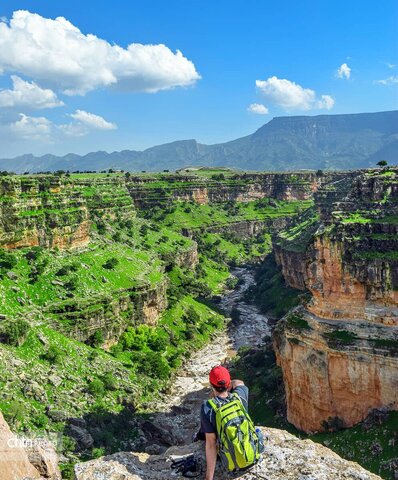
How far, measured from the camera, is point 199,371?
6481 cm

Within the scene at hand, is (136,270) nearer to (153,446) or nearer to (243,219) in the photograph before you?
(153,446)

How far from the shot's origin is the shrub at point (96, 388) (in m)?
A: 49.2

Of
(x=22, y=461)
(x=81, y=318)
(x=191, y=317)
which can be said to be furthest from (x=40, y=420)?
(x=191, y=317)

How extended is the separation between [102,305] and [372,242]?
3688 cm

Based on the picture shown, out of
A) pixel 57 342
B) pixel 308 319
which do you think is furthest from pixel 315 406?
pixel 57 342

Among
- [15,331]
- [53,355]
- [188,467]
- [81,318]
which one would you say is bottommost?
[53,355]

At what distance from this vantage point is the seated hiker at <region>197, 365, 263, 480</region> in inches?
450

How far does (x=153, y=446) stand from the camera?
148 ft

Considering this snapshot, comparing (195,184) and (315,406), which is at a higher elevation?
(195,184)

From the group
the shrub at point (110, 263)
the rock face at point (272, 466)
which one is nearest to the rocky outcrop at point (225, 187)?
the shrub at point (110, 263)

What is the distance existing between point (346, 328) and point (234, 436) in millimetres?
26713

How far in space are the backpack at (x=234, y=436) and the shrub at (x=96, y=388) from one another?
40.6 metres

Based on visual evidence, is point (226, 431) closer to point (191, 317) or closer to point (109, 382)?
point (109, 382)

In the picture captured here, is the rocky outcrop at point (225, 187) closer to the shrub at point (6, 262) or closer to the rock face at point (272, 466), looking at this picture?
the shrub at point (6, 262)
